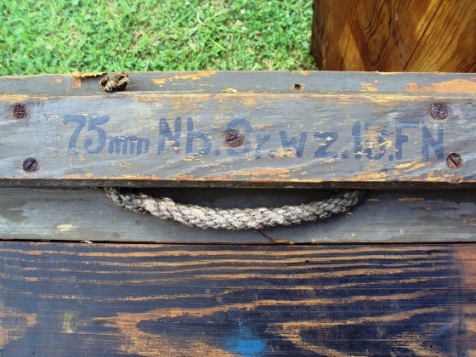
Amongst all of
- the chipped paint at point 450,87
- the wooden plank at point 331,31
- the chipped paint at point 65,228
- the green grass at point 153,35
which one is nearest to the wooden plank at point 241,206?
the chipped paint at point 65,228

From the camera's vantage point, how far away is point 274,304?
1.15 meters

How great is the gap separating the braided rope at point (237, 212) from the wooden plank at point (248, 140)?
74 millimetres

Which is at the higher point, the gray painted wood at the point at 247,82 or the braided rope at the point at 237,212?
the gray painted wood at the point at 247,82

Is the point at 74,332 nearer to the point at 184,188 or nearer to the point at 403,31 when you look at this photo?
the point at 184,188

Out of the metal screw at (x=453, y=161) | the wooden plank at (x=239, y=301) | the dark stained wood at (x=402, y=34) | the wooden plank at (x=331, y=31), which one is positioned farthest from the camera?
the wooden plank at (x=331, y=31)

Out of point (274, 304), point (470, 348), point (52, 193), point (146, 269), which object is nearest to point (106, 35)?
point (52, 193)

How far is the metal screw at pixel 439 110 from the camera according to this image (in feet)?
3.40

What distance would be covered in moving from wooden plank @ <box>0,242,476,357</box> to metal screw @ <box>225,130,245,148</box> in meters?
0.28

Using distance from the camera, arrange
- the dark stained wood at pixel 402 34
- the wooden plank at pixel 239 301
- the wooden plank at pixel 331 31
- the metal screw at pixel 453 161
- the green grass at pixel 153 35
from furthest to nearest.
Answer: the green grass at pixel 153 35, the wooden plank at pixel 331 31, the dark stained wood at pixel 402 34, the wooden plank at pixel 239 301, the metal screw at pixel 453 161

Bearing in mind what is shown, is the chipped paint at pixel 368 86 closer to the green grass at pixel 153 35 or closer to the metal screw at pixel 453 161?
the metal screw at pixel 453 161

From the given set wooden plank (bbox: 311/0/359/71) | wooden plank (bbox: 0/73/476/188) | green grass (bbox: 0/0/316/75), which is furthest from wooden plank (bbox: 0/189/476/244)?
green grass (bbox: 0/0/316/75)

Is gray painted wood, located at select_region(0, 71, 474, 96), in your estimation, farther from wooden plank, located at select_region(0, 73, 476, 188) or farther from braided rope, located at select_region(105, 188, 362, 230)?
braided rope, located at select_region(105, 188, 362, 230)

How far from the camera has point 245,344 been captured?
1.14 meters

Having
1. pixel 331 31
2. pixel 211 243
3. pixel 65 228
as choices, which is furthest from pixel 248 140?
pixel 331 31
